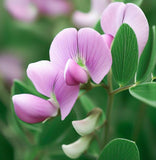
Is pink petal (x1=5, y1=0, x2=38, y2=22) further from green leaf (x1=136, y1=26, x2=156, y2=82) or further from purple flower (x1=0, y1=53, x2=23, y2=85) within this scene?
green leaf (x1=136, y1=26, x2=156, y2=82)

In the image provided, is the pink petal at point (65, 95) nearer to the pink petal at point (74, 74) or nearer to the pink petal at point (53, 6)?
the pink petal at point (74, 74)

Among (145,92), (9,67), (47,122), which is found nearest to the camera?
(145,92)

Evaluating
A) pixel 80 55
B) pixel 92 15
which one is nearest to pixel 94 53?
pixel 80 55

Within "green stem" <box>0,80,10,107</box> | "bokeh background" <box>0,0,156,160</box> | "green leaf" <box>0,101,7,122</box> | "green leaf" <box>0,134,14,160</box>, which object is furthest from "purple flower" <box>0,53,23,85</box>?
"green leaf" <box>0,134,14,160</box>

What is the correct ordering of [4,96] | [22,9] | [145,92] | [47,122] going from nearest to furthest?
[145,92] < [47,122] < [4,96] < [22,9]

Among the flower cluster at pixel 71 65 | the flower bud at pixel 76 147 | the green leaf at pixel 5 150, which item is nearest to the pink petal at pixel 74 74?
the flower cluster at pixel 71 65

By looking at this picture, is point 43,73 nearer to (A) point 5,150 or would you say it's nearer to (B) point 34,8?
(A) point 5,150
